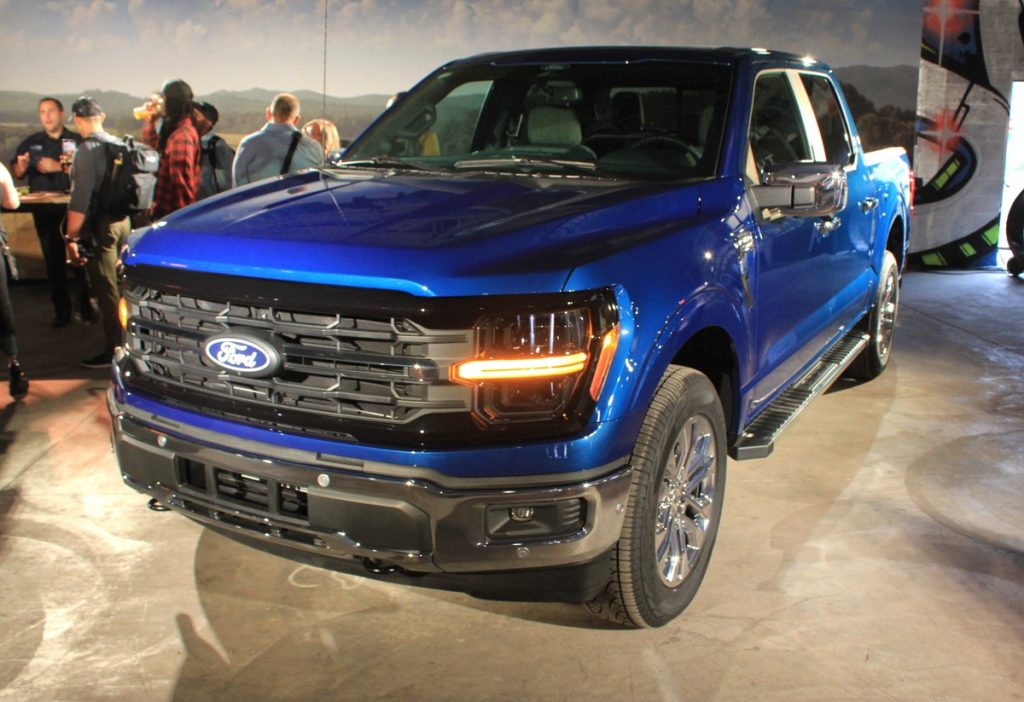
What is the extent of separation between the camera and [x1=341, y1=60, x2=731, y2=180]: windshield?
3.48 metres

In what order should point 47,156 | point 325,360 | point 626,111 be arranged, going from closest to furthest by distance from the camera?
point 325,360
point 626,111
point 47,156

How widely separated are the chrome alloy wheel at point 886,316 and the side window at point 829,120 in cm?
110

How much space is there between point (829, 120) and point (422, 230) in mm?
2715

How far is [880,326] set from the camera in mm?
5652

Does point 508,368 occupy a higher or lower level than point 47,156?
lower

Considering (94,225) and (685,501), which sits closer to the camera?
(685,501)

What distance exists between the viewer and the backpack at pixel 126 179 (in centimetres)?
588

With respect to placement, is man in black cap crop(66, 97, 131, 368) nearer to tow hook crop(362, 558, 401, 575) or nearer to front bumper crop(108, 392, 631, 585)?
front bumper crop(108, 392, 631, 585)

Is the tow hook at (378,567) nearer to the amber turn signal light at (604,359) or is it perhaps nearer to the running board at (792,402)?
the amber turn signal light at (604,359)

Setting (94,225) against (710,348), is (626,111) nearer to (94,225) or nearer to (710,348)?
(710,348)

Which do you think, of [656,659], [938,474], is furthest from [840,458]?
[656,659]

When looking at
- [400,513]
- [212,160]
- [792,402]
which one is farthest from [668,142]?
[212,160]

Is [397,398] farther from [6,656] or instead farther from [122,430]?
[6,656]

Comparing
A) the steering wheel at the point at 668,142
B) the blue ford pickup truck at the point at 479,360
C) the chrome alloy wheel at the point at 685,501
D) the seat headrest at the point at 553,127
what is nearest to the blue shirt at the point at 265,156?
the seat headrest at the point at 553,127
